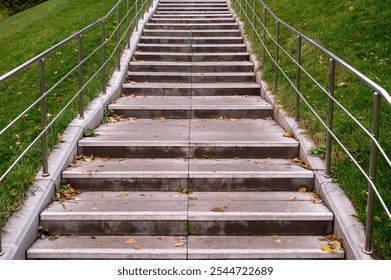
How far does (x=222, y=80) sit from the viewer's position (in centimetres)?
856

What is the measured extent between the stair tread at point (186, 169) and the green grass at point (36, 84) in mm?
486

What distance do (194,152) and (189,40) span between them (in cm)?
506

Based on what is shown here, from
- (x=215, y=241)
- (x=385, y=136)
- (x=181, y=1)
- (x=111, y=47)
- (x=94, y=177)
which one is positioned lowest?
(x=215, y=241)

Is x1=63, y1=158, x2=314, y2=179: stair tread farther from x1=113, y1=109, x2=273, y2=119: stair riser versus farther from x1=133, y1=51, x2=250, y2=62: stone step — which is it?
x1=133, y1=51, x2=250, y2=62: stone step

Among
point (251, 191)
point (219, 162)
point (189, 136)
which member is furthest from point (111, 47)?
point (251, 191)

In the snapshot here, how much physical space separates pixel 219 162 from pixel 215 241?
1.34m

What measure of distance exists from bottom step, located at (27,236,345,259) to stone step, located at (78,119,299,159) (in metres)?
1.43

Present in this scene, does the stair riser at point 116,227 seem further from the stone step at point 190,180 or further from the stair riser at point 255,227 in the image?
the stone step at point 190,180

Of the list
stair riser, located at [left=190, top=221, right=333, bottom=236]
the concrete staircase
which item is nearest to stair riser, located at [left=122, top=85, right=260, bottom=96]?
the concrete staircase

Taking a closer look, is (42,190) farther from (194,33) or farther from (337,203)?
(194,33)

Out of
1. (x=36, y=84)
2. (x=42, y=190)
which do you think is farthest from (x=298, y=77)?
(x=36, y=84)

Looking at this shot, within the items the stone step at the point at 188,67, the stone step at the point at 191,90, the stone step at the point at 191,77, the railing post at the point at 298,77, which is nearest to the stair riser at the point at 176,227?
the railing post at the point at 298,77

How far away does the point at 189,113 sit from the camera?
7008 millimetres

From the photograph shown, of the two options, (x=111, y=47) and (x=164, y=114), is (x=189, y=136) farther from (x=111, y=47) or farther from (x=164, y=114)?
(x=111, y=47)
